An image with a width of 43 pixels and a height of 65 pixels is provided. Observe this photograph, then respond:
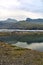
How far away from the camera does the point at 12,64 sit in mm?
27109

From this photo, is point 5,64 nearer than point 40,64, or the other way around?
point 5,64

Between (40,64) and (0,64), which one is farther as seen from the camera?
(40,64)

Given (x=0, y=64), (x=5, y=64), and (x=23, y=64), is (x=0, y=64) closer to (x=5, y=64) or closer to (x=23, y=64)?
(x=5, y=64)

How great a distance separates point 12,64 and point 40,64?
15.4 ft

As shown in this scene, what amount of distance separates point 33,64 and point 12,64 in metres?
3.41

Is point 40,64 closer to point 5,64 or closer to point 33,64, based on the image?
point 33,64

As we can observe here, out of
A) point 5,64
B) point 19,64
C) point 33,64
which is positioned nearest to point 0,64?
point 5,64

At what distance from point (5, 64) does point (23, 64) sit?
2.86 m

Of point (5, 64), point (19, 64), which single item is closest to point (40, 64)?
point (19, 64)

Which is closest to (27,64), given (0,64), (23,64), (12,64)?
(23,64)

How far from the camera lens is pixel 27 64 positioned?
90.8 feet

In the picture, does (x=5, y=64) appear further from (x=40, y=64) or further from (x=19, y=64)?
(x=40, y=64)

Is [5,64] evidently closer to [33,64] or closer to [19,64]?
[19,64]

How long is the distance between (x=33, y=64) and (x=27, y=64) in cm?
103
